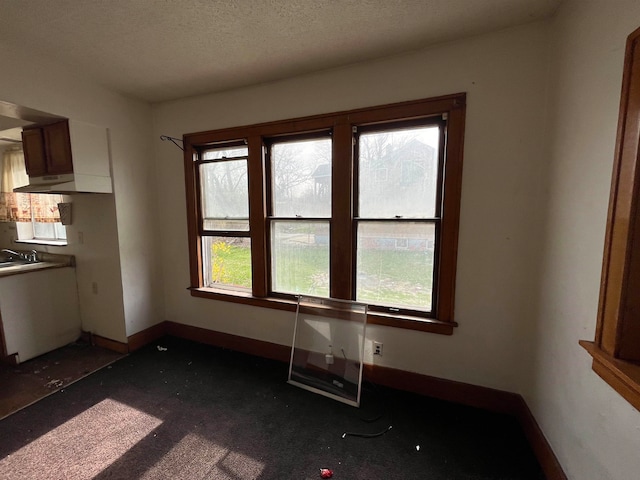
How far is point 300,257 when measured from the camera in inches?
99.0

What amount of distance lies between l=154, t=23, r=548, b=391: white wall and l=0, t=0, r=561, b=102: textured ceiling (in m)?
0.12

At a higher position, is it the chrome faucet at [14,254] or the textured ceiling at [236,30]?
the textured ceiling at [236,30]

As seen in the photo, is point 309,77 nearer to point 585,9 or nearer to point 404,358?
point 585,9

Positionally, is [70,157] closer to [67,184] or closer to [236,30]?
[67,184]

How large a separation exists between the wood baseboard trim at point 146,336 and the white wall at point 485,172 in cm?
241

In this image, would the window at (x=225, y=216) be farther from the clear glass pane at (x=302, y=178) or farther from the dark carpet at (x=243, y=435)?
the dark carpet at (x=243, y=435)

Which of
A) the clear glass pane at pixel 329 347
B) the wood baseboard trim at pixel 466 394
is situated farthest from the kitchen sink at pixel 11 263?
the clear glass pane at pixel 329 347

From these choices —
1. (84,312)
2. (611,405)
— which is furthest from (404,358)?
(84,312)

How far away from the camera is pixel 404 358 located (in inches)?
84.7

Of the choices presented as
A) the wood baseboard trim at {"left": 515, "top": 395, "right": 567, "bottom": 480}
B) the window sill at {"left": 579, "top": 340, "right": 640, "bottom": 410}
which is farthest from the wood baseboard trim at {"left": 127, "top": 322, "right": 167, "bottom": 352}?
the window sill at {"left": 579, "top": 340, "right": 640, "bottom": 410}

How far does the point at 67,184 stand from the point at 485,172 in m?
3.24

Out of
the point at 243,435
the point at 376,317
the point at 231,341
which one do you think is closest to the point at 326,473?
the point at 243,435

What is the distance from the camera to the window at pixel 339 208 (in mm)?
1998

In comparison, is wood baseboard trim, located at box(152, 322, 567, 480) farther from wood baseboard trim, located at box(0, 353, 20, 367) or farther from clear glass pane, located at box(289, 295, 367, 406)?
wood baseboard trim, located at box(0, 353, 20, 367)
